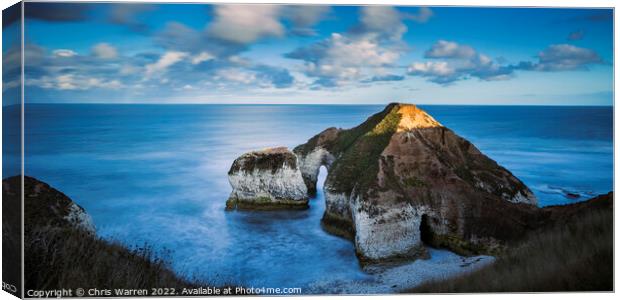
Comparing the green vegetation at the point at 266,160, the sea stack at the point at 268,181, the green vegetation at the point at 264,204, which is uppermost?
the green vegetation at the point at 266,160

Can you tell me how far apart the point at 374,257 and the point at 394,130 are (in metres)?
5.31

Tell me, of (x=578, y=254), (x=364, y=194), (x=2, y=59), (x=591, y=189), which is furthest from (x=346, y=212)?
(x=2, y=59)

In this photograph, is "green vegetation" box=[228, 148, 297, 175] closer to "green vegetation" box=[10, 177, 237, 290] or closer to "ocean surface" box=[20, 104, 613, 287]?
"ocean surface" box=[20, 104, 613, 287]

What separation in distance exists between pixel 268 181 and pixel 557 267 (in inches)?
607

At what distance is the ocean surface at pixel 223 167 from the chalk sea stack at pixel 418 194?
78cm

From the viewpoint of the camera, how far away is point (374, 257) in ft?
51.9

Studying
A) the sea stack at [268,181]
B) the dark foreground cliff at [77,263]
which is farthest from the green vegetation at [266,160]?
the dark foreground cliff at [77,263]

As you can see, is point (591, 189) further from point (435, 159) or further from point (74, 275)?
point (74, 275)

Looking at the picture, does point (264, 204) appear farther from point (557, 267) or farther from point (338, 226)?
point (557, 267)

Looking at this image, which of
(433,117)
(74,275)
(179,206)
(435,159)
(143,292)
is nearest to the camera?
(74,275)

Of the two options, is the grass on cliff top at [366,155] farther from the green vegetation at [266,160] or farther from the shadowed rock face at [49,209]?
the shadowed rock face at [49,209]

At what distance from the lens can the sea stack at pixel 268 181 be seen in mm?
22967

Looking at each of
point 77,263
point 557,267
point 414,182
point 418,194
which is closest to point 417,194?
point 418,194

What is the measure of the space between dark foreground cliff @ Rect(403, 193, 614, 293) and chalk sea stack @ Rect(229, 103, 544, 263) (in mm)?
5571
